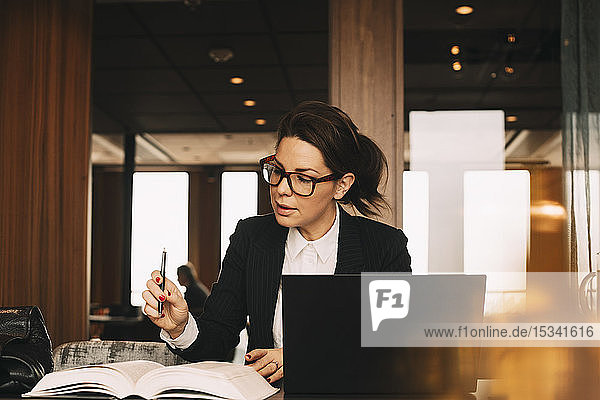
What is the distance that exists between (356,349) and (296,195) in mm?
653

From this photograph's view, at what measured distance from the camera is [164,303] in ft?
4.97

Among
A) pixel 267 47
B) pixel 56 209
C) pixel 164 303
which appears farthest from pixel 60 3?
pixel 164 303

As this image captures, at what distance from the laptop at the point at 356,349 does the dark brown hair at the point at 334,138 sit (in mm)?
688

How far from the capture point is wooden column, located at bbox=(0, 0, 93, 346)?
129 inches

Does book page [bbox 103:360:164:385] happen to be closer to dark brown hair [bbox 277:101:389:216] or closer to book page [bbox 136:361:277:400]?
book page [bbox 136:361:277:400]

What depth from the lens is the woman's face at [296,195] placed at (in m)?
1.79

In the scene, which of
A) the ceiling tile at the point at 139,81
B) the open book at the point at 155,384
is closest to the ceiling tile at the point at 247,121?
the ceiling tile at the point at 139,81

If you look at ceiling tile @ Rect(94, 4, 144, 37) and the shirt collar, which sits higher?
ceiling tile @ Rect(94, 4, 144, 37)

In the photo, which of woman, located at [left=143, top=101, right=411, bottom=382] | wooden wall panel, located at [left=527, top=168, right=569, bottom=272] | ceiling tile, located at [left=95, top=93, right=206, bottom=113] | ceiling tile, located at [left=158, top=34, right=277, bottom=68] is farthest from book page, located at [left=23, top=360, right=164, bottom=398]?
ceiling tile, located at [left=95, top=93, right=206, bottom=113]

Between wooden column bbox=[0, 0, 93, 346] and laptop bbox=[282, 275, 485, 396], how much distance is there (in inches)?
91.5

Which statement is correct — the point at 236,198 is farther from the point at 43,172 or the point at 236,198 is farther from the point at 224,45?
the point at 43,172

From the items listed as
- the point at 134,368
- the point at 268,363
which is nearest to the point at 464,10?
the point at 268,363

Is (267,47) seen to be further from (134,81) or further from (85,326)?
(85,326)

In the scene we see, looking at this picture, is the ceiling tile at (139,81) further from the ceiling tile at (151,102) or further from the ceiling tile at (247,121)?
the ceiling tile at (247,121)
